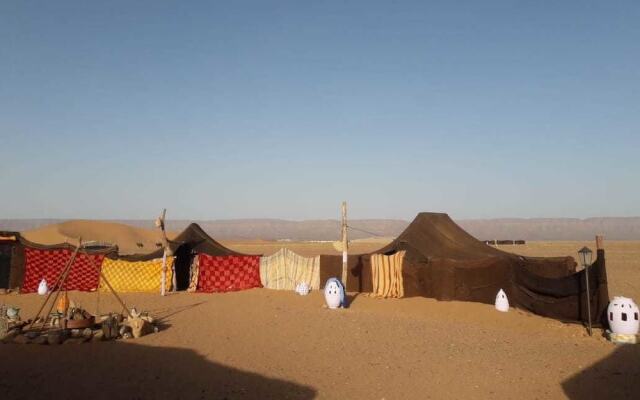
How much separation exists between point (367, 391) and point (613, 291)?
15.3m

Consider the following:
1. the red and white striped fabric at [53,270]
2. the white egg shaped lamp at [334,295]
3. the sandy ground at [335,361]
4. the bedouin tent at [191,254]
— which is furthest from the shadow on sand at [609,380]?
the red and white striped fabric at [53,270]

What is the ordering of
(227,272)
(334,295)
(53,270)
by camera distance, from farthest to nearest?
(227,272) → (53,270) → (334,295)

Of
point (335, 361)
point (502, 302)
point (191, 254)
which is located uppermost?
point (191, 254)

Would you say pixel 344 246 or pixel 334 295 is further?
pixel 344 246

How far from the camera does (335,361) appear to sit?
31.1ft

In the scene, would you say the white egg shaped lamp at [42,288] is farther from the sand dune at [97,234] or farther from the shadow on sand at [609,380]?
the sand dune at [97,234]

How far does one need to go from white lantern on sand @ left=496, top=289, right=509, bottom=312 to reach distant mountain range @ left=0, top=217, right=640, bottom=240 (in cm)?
13726

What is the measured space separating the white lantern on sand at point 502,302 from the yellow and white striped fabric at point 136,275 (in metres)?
12.8

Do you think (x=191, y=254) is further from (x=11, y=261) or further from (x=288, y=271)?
(x=11, y=261)

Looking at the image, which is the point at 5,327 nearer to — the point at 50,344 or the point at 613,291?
the point at 50,344

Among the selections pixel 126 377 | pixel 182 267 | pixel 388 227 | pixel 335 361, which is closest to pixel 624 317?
pixel 335 361

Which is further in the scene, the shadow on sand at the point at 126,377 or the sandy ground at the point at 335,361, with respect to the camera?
the sandy ground at the point at 335,361

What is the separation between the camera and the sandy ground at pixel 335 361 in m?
7.73

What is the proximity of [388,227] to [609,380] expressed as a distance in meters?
179
